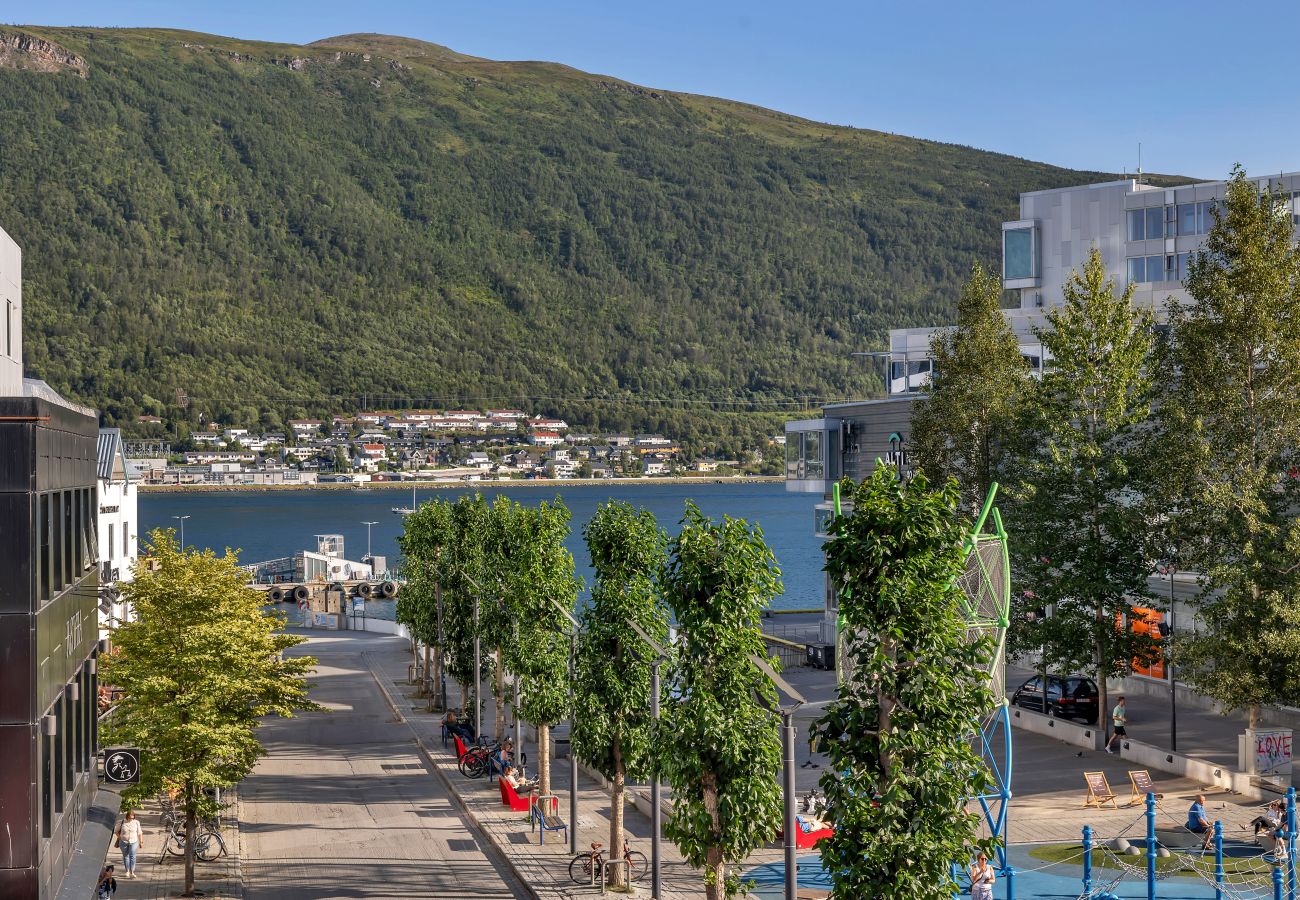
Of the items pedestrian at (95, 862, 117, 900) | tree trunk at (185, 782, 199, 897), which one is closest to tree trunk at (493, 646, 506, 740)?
tree trunk at (185, 782, 199, 897)

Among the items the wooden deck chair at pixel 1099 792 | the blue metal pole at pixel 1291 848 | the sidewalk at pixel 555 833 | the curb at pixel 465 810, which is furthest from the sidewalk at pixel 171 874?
the blue metal pole at pixel 1291 848

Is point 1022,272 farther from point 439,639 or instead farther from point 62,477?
point 62,477

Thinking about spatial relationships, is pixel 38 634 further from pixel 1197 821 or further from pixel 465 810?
pixel 1197 821

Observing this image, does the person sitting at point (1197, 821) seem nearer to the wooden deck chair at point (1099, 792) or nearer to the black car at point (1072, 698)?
the wooden deck chair at point (1099, 792)

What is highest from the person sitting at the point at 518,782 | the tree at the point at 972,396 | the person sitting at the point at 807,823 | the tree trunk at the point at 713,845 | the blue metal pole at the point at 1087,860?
the tree at the point at 972,396

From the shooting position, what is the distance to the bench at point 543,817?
38.7 meters

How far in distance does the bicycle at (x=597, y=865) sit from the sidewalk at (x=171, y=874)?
24.2ft

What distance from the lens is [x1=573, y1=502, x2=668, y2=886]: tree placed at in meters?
34.3

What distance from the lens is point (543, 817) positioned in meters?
39.6

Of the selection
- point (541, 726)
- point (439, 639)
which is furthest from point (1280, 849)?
point (439, 639)

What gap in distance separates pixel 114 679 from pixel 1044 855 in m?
21.1

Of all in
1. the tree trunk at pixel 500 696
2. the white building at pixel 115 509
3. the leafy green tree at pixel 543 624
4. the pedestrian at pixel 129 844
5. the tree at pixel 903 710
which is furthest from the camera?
the white building at pixel 115 509

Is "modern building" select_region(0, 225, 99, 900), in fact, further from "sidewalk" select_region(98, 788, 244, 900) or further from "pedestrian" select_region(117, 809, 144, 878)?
"pedestrian" select_region(117, 809, 144, 878)

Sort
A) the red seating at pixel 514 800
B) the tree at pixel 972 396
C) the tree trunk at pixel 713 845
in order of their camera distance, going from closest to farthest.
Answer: the tree trunk at pixel 713 845
the red seating at pixel 514 800
the tree at pixel 972 396
